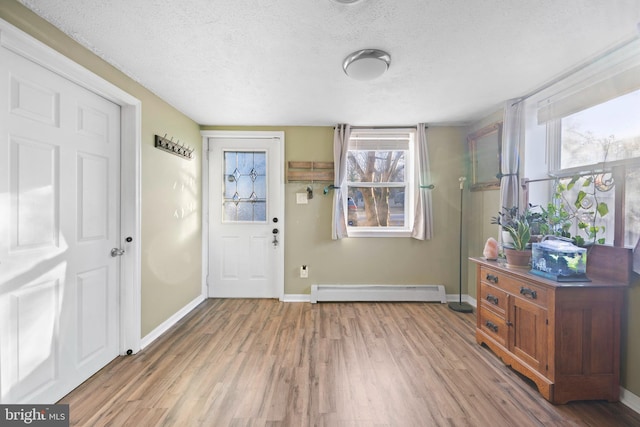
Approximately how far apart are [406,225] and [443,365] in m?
1.83

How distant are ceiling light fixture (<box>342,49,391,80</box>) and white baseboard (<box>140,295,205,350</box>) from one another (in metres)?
2.91

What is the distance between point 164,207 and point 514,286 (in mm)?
3236

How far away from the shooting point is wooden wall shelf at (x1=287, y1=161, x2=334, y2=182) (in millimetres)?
3379

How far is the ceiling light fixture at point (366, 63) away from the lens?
1783 millimetres

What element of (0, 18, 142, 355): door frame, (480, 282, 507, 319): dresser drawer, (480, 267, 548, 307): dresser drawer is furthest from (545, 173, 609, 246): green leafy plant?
(0, 18, 142, 355): door frame

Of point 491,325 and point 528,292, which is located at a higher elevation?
point 528,292

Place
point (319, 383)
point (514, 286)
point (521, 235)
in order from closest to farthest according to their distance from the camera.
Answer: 1. point (319, 383)
2. point (514, 286)
3. point (521, 235)

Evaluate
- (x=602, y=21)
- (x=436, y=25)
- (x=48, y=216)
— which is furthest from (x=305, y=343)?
(x=602, y=21)

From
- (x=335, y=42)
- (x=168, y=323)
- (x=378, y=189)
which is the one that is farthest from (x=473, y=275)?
(x=168, y=323)

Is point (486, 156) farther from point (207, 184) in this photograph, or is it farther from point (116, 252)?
point (116, 252)

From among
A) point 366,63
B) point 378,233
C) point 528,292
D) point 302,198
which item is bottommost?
point 528,292

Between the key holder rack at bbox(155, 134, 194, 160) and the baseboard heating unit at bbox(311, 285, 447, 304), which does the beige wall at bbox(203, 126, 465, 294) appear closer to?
the baseboard heating unit at bbox(311, 285, 447, 304)

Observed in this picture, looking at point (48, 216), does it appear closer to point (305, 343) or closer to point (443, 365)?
point (305, 343)

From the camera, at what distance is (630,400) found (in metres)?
1.62
